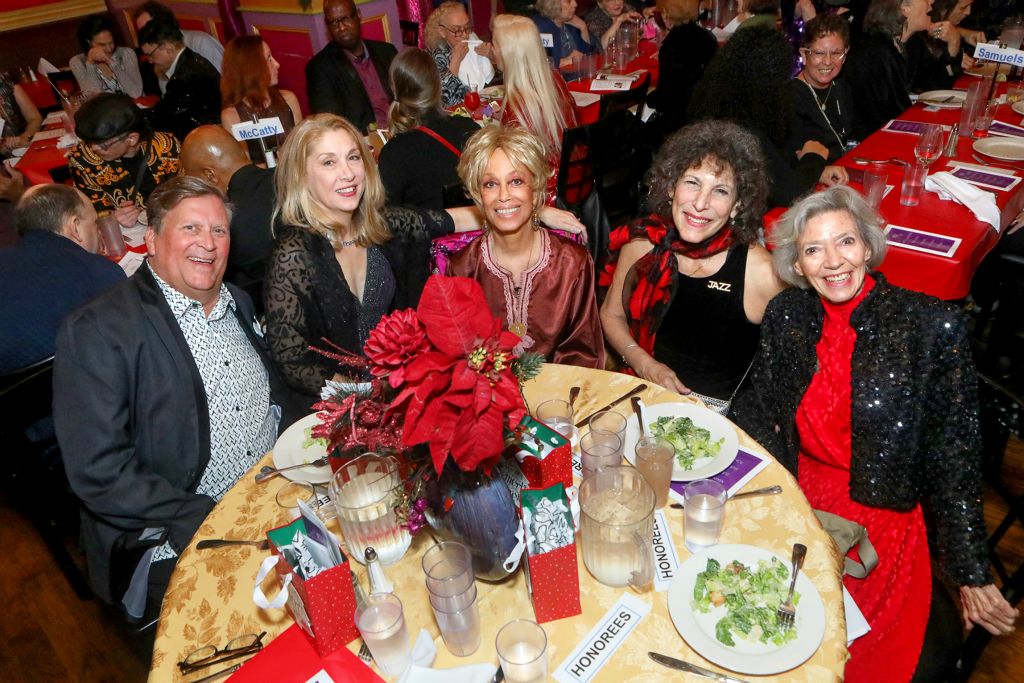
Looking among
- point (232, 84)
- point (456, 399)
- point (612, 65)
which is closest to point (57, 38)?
point (232, 84)

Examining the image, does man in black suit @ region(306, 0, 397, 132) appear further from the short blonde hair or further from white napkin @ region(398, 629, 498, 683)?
white napkin @ region(398, 629, 498, 683)

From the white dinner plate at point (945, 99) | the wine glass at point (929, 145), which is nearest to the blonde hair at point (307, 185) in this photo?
the wine glass at point (929, 145)

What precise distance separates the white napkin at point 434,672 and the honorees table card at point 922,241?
222 centimetres

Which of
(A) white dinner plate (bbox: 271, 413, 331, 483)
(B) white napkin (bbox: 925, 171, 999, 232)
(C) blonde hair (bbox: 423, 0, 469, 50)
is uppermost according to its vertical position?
(C) blonde hair (bbox: 423, 0, 469, 50)

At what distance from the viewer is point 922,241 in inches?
101

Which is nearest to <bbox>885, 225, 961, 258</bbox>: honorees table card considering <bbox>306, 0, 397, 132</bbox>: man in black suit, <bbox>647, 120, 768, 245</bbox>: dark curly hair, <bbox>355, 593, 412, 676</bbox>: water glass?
<bbox>647, 120, 768, 245</bbox>: dark curly hair

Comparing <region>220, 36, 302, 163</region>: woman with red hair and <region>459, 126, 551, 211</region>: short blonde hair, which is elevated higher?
<region>220, 36, 302, 163</region>: woman with red hair

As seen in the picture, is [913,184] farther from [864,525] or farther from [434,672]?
[434,672]

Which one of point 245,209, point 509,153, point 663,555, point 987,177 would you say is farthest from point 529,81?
point 663,555

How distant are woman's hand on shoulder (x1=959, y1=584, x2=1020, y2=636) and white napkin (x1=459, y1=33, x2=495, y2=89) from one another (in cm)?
509

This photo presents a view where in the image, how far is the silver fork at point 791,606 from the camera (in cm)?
120

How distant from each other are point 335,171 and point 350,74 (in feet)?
11.2

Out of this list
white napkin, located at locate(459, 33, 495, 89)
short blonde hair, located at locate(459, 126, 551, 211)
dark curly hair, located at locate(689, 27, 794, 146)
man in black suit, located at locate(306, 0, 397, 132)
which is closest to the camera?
short blonde hair, located at locate(459, 126, 551, 211)

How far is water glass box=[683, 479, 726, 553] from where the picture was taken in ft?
4.61
